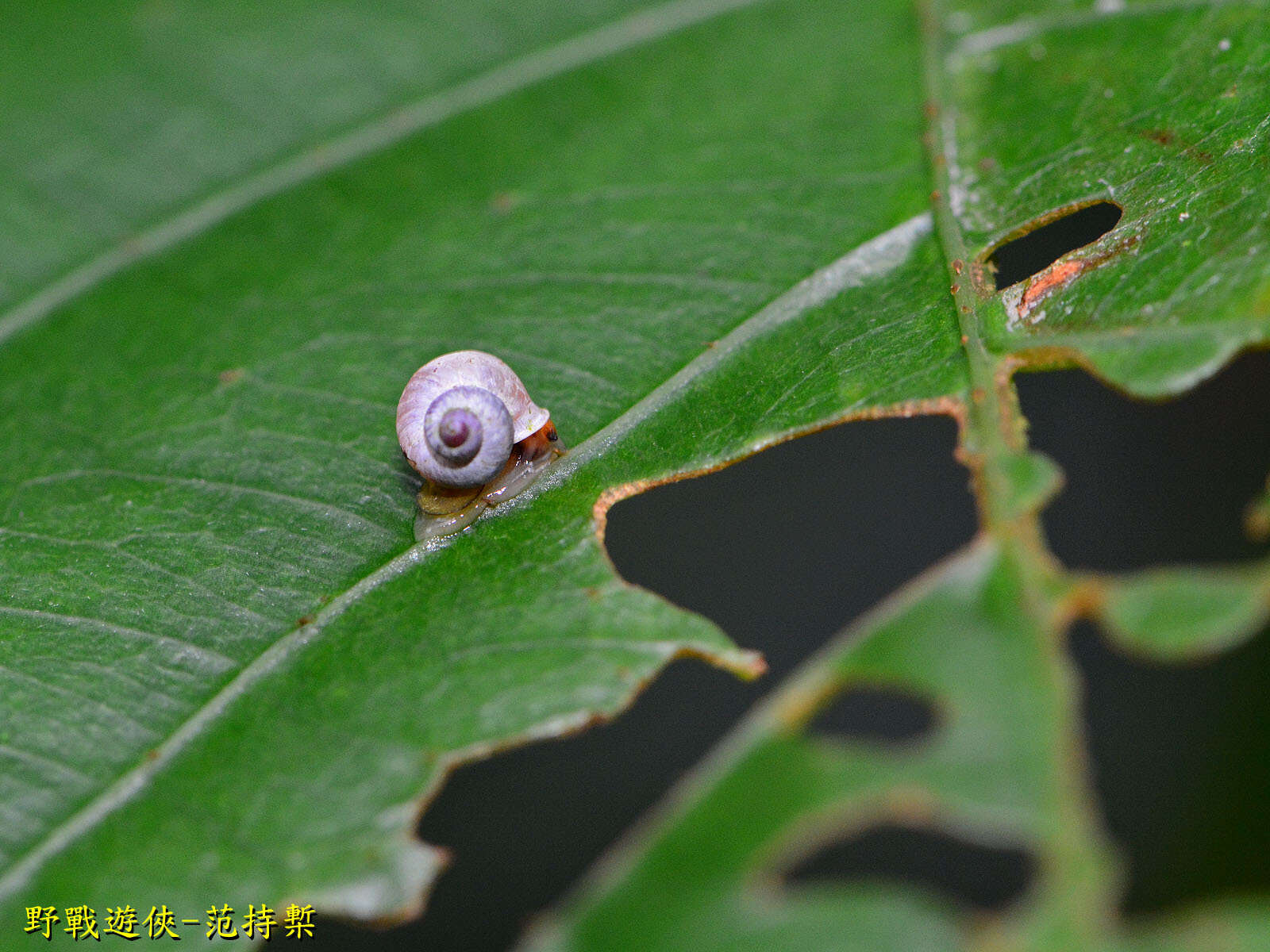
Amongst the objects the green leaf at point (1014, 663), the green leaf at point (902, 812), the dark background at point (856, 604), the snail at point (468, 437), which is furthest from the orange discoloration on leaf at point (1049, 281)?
the snail at point (468, 437)

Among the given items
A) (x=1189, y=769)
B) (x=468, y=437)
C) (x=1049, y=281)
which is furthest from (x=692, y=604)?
(x=1189, y=769)

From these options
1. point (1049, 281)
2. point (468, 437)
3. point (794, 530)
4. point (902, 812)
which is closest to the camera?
point (902, 812)

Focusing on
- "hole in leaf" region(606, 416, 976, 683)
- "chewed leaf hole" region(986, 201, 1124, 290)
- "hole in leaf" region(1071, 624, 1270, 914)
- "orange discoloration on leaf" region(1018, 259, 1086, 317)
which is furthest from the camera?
"hole in leaf" region(1071, 624, 1270, 914)

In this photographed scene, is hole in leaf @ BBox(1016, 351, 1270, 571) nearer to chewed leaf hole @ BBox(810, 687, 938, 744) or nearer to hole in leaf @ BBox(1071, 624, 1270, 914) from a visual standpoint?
hole in leaf @ BBox(1071, 624, 1270, 914)

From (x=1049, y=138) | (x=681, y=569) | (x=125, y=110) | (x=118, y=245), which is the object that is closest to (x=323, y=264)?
(x=118, y=245)

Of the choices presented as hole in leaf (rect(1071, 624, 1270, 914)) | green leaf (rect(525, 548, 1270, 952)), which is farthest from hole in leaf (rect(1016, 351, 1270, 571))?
green leaf (rect(525, 548, 1270, 952))

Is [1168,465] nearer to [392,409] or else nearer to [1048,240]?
[1048,240]
